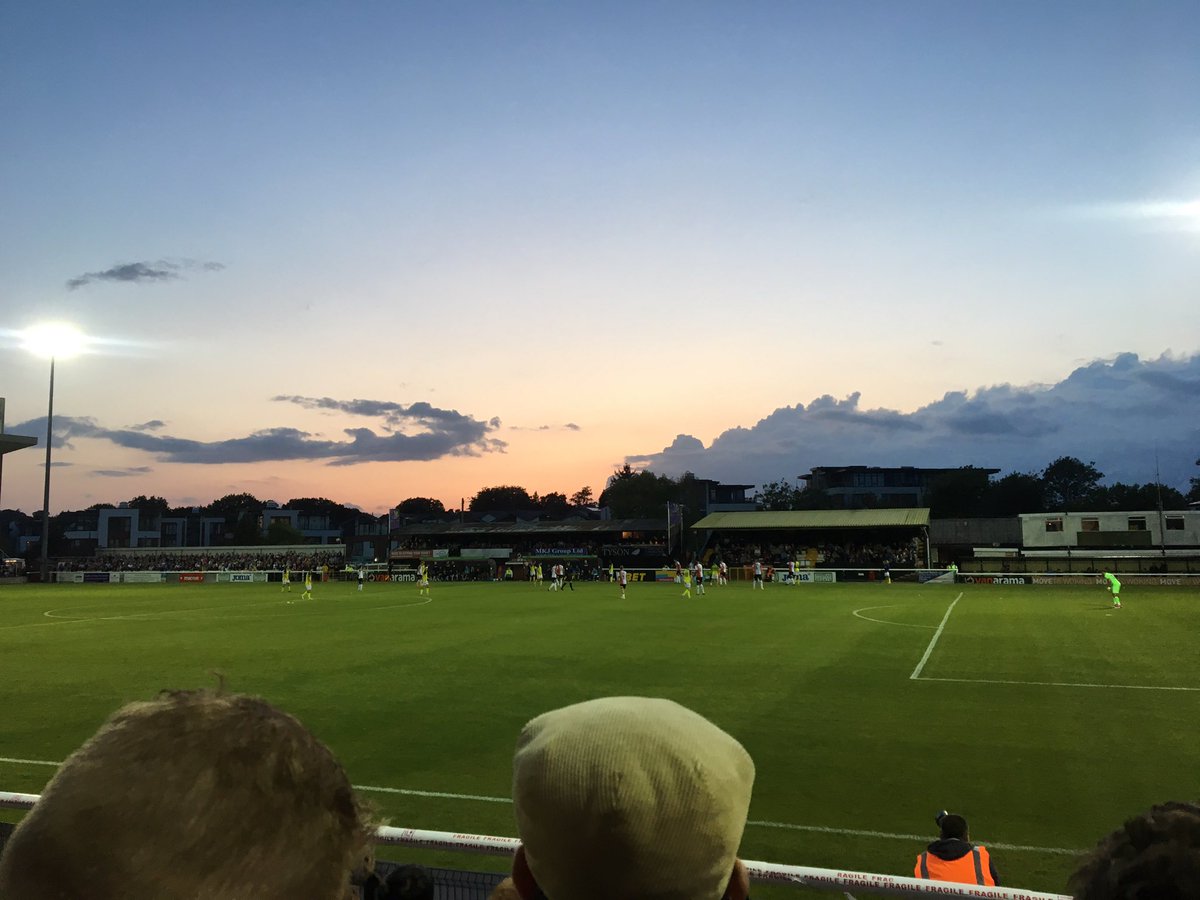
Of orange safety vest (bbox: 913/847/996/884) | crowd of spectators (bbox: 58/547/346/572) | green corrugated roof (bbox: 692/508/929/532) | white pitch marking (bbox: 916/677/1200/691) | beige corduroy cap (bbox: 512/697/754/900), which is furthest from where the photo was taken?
crowd of spectators (bbox: 58/547/346/572)

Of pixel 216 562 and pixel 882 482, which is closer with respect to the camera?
pixel 216 562

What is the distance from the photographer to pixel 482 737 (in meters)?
12.4

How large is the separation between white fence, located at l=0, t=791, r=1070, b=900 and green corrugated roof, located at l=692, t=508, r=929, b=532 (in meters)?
60.6

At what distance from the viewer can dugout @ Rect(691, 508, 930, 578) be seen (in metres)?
62.3

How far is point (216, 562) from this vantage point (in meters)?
83.0

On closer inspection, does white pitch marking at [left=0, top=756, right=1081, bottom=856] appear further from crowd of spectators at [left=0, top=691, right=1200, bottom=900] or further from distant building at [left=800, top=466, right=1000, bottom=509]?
distant building at [left=800, top=466, right=1000, bottom=509]

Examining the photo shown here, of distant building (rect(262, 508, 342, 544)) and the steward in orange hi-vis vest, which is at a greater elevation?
distant building (rect(262, 508, 342, 544))

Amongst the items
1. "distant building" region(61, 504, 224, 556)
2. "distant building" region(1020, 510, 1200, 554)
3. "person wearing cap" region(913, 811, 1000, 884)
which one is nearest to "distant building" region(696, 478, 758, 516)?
"distant building" region(1020, 510, 1200, 554)

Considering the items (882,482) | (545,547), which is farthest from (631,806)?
(882,482)

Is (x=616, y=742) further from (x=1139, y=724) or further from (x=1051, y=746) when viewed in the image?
(x=1139, y=724)

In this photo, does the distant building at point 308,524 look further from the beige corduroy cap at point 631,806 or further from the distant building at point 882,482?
the beige corduroy cap at point 631,806

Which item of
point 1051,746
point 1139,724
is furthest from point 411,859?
point 1139,724

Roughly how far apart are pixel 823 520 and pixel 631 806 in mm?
67013

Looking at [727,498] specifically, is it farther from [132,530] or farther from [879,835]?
[879,835]
